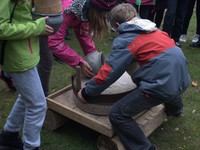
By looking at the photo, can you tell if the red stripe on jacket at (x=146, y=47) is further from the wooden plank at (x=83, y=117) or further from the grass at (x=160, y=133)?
the grass at (x=160, y=133)

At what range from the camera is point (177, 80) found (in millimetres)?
2625

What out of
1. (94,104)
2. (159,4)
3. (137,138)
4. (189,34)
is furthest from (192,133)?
(189,34)

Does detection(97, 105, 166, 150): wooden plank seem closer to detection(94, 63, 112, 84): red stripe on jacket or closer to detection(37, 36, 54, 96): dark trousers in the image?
detection(94, 63, 112, 84): red stripe on jacket

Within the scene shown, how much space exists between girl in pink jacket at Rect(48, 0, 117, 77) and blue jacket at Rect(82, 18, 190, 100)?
38 cm

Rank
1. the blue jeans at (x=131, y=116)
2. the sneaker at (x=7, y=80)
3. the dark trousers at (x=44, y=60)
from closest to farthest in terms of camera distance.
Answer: the blue jeans at (x=131, y=116), the dark trousers at (x=44, y=60), the sneaker at (x=7, y=80)

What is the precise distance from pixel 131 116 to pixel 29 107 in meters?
0.83

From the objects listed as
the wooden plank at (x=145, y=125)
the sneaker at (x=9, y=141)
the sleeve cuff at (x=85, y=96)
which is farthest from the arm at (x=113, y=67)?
the sneaker at (x=9, y=141)

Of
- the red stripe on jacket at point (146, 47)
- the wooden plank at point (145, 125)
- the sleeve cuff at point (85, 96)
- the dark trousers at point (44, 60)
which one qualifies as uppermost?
the red stripe on jacket at point (146, 47)

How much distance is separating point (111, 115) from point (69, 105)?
22.8 inches

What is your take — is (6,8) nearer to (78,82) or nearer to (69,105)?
(78,82)

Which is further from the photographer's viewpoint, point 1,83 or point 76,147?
point 1,83

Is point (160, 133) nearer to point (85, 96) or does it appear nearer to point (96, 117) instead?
point (96, 117)

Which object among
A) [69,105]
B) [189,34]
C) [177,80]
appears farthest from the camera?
[189,34]

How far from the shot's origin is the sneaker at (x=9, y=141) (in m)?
2.84
